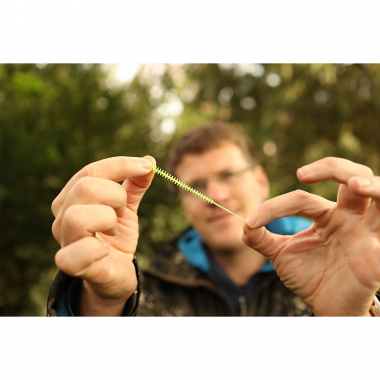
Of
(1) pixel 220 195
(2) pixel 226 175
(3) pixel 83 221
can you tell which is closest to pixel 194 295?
(1) pixel 220 195

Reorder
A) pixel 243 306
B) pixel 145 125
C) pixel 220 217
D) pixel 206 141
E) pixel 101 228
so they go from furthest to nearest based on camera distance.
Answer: pixel 145 125, pixel 206 141, pixel 220 217, pixel 243 306, pixel 101 228

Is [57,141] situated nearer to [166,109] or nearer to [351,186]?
[166,109]

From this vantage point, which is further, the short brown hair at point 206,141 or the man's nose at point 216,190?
the short brown hair at point 206,141

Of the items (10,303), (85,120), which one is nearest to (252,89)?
(85,120)

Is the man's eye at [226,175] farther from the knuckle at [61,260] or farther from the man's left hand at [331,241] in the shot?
the knuckle at [61,260]

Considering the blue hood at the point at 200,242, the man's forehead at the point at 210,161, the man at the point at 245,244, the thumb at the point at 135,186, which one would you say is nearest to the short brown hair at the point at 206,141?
the man's forehead at the point at 210,161

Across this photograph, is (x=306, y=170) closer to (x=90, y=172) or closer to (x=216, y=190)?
(x=90, y=172)

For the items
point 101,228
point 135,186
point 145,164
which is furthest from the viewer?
point 135,186
